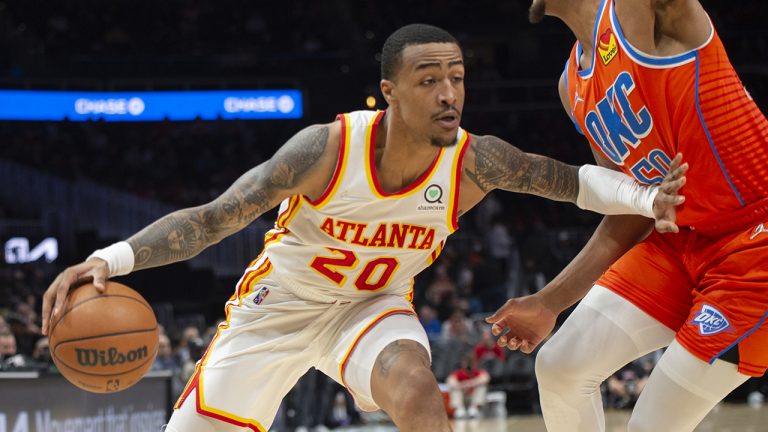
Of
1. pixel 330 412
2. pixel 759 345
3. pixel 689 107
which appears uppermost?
pixel 689 107

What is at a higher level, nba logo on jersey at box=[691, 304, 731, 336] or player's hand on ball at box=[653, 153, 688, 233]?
player's hand on ball at box=[653, 153, 688, 233]

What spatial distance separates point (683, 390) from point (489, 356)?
9155 millimetres

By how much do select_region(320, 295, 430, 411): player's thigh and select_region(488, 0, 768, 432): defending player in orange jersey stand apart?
60cm

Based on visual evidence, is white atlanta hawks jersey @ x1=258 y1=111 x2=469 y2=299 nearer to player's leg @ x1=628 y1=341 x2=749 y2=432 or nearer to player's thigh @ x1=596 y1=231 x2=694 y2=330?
player's thigh @ x1=596 y1=231 x2=694 y2=330

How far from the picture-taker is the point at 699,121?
3609 mm

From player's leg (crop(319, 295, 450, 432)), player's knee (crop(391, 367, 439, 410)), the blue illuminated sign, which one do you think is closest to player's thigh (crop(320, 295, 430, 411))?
player's leg (crop(319, 295, 450, 432))

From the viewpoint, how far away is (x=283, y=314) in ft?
14.3

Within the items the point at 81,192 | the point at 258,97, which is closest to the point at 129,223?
the point at 81,192

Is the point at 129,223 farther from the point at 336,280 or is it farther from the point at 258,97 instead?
the point at 336,280

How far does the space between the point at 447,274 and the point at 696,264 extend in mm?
11959

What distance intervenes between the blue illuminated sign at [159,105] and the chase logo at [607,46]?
53.7 feet

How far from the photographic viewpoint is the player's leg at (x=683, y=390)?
3623 mm

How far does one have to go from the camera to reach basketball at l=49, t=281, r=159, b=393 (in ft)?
12.1

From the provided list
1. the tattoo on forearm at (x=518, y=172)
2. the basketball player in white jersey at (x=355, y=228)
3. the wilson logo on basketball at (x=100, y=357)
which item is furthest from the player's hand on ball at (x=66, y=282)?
the tattoo on forearm at (x=518, y=172)
